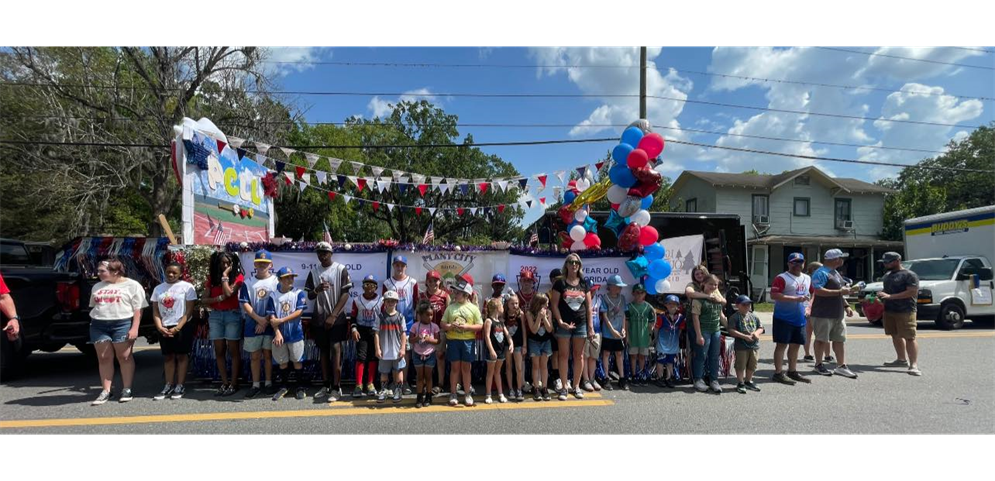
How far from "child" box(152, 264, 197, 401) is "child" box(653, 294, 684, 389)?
5.73 metres

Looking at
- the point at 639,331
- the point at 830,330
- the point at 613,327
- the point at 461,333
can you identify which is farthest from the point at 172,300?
the point at 830,330

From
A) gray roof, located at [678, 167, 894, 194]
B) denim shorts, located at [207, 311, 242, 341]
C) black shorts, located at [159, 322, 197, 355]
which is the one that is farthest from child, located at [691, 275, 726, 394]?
gray roof, located at [678, 167, 894, 194]

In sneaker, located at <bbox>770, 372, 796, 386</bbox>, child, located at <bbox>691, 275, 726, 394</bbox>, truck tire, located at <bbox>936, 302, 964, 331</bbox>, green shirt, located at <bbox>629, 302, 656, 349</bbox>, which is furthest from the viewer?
truck tire, located at <bbox>936, 302, 964, 331</bbox>

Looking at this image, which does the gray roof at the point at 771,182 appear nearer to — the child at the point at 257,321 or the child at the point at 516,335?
the child at the point at 516,335

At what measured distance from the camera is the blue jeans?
5.68m

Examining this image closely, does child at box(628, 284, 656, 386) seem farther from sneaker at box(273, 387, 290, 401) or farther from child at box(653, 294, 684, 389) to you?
sneaker at box(273, 387, 290, 401)

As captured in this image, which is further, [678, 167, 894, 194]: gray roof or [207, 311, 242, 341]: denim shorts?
[678, 167, 894, 194]: gray roof

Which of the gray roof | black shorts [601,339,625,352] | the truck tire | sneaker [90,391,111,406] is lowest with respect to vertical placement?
sneaker [90,391,111,406]

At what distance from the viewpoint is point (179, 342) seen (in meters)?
5.28

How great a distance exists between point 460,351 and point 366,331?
117 centimetres

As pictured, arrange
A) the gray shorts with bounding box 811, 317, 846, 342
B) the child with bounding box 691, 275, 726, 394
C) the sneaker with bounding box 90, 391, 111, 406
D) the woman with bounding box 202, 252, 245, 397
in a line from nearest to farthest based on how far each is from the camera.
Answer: the sneaker with bounding box 90, 391, 111, 406, the woman with bounding box 202, 252, 245, 397, the child with bounding box 691, 275, 726, 394, the gray shorts with bounding box 811, 317, 846, 342

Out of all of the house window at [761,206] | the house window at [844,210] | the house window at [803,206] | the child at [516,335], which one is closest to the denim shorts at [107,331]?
the child at [516,335]

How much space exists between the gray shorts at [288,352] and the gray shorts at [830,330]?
23.6 ft

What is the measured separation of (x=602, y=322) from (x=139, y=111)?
16939 millimetres
